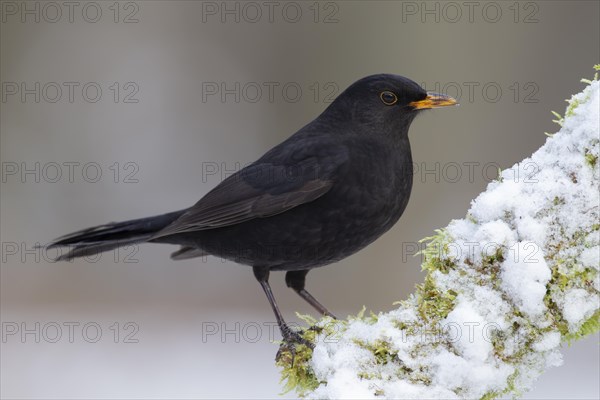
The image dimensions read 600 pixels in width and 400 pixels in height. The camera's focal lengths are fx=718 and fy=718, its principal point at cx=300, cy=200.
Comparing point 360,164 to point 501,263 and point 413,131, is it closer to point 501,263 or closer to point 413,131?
point 501,263

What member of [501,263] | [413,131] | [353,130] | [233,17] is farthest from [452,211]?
[501,263]

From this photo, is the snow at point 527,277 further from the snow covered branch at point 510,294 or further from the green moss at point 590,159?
the green moss at point 590,159

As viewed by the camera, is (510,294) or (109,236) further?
(109,236)

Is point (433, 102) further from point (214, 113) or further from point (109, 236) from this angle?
point (214, 113)

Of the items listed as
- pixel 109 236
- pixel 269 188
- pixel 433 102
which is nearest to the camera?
pixel 433 102

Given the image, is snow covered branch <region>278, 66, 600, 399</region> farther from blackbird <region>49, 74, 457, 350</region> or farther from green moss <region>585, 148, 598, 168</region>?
blackbird <region>49, 74, 457, 350</region>

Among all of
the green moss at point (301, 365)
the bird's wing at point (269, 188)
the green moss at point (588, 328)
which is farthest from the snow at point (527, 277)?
the bird's wing at point (269, 188)

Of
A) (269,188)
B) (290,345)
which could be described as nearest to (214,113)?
(269,188)
